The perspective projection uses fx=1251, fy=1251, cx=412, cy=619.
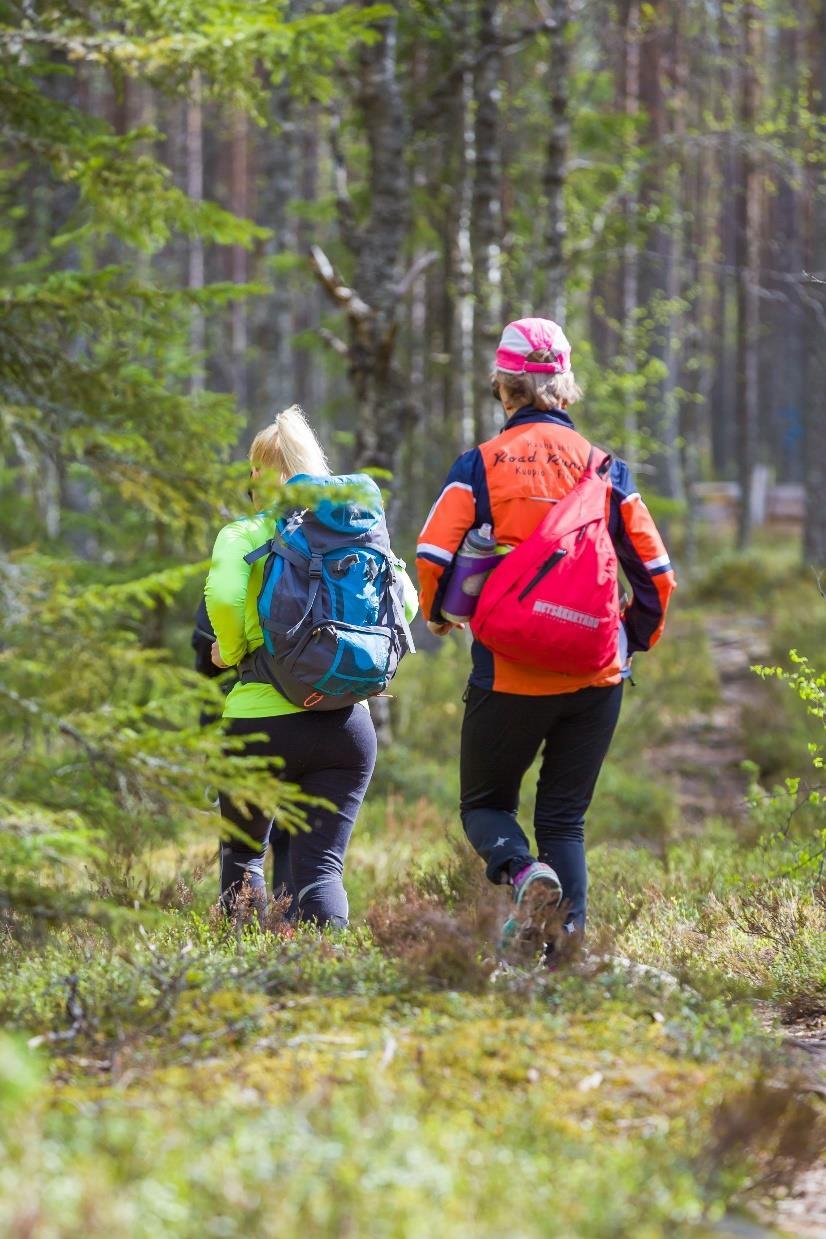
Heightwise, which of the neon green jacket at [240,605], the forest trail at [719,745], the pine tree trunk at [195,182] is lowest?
the forest trail at [719,745]

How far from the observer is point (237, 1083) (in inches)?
110

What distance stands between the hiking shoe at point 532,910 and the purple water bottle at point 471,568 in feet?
2.96

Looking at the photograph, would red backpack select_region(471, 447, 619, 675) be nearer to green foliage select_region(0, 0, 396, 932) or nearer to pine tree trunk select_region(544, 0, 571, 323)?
green foliage select_region(0, 0, 396, 932)

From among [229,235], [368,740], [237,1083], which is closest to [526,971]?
[237,1083]

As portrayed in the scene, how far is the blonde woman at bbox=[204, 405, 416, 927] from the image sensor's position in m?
4.34

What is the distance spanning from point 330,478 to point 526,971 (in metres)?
1.76

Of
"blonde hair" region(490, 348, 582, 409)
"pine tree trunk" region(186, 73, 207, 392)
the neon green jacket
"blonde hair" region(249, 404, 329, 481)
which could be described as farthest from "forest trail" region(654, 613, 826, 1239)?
"pine tree trunk" region(186, 73, 207, 392)

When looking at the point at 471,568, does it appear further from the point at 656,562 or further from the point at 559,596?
the point at 656,562

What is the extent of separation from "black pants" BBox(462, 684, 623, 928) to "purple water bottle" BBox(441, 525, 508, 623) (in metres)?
0.31

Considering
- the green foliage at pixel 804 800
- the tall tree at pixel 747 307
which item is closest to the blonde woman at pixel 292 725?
the green foliage at pixel 804 800

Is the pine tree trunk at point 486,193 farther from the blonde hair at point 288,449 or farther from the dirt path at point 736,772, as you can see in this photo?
the blonde hair at point 288,449

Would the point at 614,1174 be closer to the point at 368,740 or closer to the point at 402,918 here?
the point at 402,918

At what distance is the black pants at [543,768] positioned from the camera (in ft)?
14.0


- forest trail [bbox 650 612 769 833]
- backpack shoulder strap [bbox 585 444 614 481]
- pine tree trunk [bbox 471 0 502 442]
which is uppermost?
pine tree trunk [bbox 471 0 502 442]
